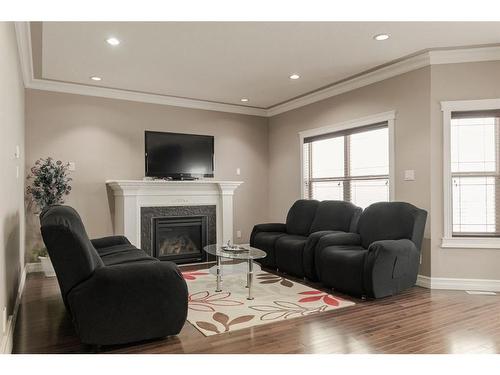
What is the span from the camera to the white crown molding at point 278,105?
3973 millimetres

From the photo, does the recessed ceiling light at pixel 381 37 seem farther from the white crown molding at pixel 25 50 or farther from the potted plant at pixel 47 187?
the potted plant at pixel 47 187

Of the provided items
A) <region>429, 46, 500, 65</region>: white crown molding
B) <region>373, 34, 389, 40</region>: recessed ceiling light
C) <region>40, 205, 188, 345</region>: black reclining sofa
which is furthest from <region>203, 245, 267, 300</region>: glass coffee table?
<region>429, 46, 500, 65</region>: white crown molding

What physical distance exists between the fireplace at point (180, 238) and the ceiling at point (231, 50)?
2037mm

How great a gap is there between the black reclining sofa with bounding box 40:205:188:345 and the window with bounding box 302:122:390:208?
128 inches

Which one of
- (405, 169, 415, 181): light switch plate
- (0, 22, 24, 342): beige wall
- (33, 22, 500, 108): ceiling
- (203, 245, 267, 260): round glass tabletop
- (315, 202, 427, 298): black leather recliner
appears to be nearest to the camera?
(0, 22, 24, 342): beige wall

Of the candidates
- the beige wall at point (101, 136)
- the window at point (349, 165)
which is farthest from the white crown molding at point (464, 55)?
the beige wall at point (101, 136)

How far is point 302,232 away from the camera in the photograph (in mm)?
5246

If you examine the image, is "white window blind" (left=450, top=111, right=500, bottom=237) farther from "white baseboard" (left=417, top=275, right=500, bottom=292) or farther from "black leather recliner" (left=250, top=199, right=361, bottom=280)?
"black leather recliner" (left=250, top=199, right=361, bottom=280)

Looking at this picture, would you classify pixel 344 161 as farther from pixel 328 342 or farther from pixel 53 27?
pixel 53 27

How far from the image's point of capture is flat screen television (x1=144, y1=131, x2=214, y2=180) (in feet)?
18.6

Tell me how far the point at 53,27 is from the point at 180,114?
2.81 meters

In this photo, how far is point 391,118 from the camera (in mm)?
4609

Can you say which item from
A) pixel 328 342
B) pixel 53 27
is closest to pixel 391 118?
pixel 328 342

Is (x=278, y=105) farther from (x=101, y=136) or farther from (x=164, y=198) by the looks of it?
(x=101, y=136)
